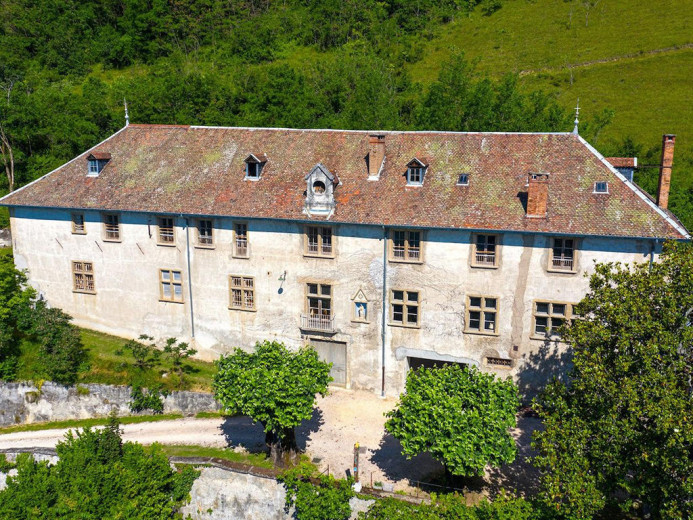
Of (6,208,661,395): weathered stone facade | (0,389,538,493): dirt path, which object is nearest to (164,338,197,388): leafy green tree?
(6,208,661,395): weathered stone facade

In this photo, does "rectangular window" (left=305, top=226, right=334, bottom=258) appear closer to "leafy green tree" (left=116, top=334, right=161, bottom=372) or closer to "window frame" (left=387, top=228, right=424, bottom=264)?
"window frame" (left=387, top=228, right=424, bottom=264)

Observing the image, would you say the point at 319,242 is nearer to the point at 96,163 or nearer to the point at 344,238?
the point at 344,238

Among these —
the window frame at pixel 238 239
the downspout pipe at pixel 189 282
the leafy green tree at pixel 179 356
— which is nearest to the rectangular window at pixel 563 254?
the window frame at pixel 238 239

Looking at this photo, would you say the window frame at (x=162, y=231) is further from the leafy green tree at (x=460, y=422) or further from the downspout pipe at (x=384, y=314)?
the leafy green tree at (x=460, y=422)

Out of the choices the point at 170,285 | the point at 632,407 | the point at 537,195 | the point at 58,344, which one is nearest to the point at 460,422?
the point at 632,407

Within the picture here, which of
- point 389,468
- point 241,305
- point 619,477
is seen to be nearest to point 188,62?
point 241,305
